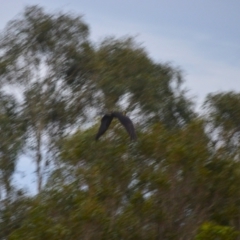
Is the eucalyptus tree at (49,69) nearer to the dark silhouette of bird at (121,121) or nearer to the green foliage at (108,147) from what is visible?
the green foliage at (108,147)

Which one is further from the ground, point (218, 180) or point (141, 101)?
point (141, 101)

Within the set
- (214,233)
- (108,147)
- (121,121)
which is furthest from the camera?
(108,147)

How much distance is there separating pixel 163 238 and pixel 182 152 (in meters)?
2.64

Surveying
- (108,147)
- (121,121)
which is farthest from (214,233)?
(108,147)

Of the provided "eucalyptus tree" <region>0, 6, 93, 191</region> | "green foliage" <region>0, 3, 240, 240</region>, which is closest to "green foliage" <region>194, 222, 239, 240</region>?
"green foliage" <region>0, 3, 240, 240</region>

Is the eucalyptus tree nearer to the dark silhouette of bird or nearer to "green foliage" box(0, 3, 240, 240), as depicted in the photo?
"green foliage" box(0, 3, 240, 240)

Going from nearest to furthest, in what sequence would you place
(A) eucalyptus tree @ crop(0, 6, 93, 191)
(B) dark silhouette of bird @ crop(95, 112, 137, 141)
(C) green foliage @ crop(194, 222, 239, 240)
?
(C) green foliage @ crop(194, 222, 239, 240), (B) dark silhouette of bird @ crop(95, 112, 137, 141), (A) eucalyptus tree @ crop(0, 6, 93, 191)

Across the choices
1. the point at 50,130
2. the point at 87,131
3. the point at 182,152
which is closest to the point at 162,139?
the point at 182,152

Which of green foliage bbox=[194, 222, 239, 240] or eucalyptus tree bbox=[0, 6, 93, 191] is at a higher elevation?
eucalyptus tree bbox=[0, 6, 93, 191]

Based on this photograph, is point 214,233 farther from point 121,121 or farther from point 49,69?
point 49,69

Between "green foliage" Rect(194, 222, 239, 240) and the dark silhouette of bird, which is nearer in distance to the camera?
"green foliage" Rect(194, 222, 239, 240)

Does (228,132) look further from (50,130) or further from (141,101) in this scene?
(50,130)

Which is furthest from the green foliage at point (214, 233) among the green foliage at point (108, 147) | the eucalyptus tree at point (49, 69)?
the eucalyptus tree at point (49, 69)

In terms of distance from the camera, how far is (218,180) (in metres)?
26.2
